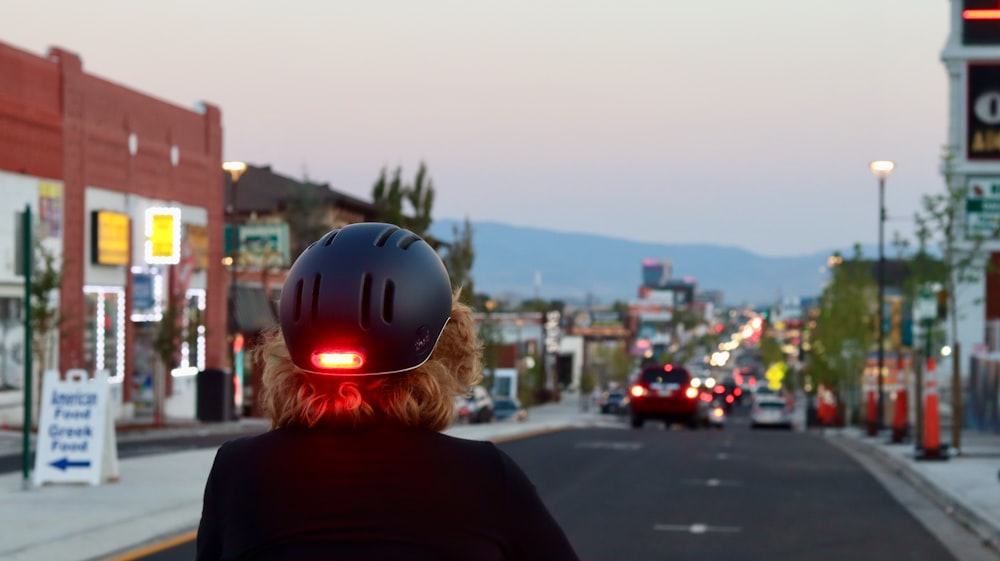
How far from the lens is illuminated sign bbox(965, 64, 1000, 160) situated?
33125 mm

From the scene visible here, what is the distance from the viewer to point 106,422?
19359mm

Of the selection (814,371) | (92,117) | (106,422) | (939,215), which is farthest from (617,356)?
(106,422)

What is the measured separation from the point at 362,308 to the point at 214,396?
145ft

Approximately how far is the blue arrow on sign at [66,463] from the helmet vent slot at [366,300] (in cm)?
1655

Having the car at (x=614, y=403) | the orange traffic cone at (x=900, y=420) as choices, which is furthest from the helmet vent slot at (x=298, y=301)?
the car at (x=614, y=403)

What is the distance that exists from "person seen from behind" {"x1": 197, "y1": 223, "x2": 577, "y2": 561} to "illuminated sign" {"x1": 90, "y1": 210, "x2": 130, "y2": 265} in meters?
43.8

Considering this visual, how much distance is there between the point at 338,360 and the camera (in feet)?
10.9

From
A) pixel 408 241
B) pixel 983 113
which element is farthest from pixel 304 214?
pixel 408 241

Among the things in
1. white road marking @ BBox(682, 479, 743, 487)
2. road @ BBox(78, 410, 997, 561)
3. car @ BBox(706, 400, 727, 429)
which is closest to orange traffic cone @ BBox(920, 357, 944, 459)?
road @ BBox(78, 410, 997, 561)

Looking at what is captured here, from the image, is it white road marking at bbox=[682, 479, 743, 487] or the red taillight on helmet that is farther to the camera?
white road marking at bbox=[682, 479, 743, 487]

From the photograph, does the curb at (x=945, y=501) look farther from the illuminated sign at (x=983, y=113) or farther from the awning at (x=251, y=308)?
the awning at (x=251, y=308)

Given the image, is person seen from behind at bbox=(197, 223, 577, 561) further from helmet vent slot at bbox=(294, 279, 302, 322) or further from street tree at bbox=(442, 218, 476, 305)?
street tree at bbox=(442, 218, 476, 305)

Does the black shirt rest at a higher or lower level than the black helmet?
→ lower

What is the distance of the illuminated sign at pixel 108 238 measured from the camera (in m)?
46.0
